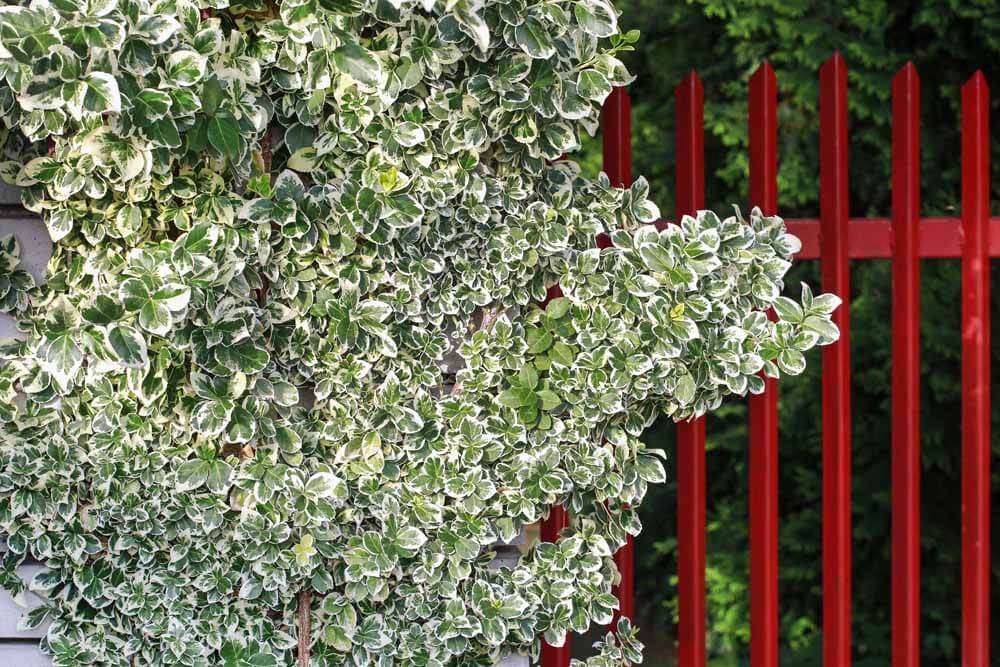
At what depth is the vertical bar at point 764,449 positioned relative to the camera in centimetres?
213

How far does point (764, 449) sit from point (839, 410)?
194mm

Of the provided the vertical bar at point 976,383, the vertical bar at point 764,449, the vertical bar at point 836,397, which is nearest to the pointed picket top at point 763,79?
the vertical bar at point 764,449

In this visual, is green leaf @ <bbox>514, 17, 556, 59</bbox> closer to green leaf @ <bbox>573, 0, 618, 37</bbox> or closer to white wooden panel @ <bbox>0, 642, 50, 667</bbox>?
green leaf @ <bbox>573, 0, 618, 37</bbox>

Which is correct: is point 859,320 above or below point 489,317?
below

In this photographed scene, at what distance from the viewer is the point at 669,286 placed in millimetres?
1714

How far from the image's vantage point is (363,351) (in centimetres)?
168

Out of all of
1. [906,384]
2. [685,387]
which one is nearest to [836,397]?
[906,384]

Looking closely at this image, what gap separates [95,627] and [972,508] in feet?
6.15

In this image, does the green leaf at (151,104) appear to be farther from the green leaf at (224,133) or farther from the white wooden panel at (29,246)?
the white wooden panel at (29,246)

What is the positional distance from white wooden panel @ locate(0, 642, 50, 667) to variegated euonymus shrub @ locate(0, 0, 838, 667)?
0.09 m

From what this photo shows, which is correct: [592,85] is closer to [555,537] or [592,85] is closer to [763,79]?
[763,79]

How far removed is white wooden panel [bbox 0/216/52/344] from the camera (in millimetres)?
1790

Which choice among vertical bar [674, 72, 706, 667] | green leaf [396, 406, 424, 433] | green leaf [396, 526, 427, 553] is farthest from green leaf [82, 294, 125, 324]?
vertical bar [674, 72, 706, 667]

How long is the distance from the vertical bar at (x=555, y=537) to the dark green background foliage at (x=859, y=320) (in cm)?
227
